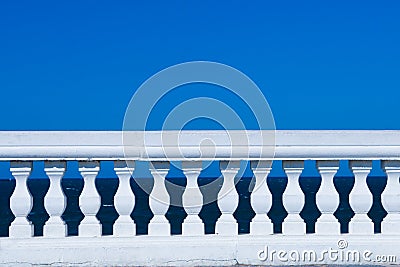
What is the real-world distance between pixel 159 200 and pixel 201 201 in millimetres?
353

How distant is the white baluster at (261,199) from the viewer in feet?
15.7

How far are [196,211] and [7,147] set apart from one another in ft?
5.42

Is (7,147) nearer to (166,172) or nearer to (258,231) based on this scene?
(166,172)

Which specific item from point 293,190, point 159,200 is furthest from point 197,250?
point 293,190

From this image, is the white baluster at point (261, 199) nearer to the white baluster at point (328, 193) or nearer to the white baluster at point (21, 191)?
the white baluster at point (328, 193)

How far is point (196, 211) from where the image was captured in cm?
488

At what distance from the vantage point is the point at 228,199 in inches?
190

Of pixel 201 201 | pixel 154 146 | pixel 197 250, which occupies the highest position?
pixel 154 146

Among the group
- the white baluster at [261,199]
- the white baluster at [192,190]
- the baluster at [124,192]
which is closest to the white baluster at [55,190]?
the baluster at [124,192]

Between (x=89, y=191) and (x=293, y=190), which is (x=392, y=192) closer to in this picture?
(x=293, y=190)

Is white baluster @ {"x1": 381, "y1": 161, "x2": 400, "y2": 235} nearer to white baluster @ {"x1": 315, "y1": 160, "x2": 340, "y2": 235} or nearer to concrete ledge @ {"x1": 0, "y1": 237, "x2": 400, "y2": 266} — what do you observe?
concrete ledge @ {"x1": 0, "y1": 237, "x2": 400, "y2": 266}

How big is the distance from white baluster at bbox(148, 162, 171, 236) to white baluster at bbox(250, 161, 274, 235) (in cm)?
73

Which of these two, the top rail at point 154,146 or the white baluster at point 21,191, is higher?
the top rail at point 154,146

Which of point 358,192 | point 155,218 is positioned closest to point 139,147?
point 155,218
